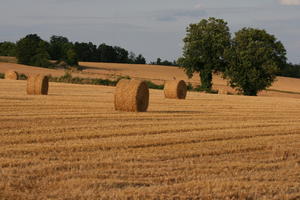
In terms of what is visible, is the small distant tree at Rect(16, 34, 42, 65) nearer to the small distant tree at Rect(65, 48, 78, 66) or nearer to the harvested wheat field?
the small distant tree at Rect(65, 48, 78, 66)

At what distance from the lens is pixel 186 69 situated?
53.8m

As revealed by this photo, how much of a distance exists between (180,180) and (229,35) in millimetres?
47558

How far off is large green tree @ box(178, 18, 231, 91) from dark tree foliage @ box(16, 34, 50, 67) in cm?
2924

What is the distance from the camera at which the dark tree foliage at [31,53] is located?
254ft

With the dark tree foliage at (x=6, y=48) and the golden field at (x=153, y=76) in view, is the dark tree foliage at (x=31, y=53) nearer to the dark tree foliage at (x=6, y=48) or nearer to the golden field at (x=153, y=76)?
the golden field at (x=153, y=76)

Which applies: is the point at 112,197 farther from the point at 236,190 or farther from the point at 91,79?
the point at 91,79

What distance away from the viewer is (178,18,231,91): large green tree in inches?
2071

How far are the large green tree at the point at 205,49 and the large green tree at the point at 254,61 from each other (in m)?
1.17

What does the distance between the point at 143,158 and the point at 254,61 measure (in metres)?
42.1

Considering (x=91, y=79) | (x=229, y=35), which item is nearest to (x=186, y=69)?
(x=229, y=35)

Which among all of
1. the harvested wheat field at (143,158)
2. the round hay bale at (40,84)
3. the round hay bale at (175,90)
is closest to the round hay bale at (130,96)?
the harvested wheat field at (143,158)

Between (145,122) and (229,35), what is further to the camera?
(229,35)

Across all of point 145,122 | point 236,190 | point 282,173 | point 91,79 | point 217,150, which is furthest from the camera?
point 91,79

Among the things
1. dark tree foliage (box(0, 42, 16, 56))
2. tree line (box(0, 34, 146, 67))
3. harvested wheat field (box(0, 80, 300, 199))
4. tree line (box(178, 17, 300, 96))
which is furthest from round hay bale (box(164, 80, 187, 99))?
dark tree foliage (box(0, 42, 16, 56))
